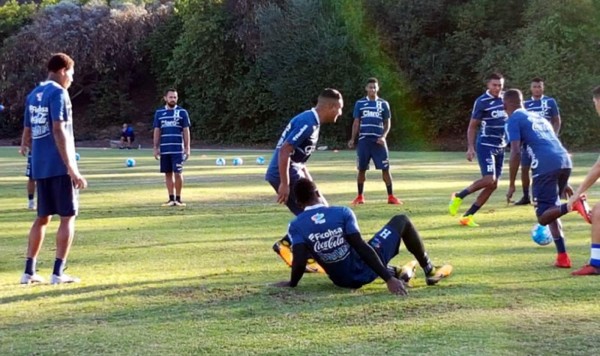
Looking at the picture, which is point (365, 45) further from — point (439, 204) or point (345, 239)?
point (345, 239)

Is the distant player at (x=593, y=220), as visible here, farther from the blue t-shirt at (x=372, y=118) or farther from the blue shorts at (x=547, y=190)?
the blue t-shirt at (x=372, y=118)

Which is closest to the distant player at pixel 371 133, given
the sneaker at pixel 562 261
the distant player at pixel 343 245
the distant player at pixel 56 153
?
the sneaker at pixel 562 261

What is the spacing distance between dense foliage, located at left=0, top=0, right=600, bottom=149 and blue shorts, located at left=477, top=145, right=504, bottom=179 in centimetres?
3227

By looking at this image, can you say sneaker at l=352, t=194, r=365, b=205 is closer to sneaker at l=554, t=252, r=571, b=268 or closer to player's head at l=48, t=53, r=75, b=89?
sneaker at l=554, t=252, r=571, b=268

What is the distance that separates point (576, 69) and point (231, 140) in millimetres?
22253

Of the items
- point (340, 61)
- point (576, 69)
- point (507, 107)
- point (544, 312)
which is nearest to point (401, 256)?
point (507, 107)

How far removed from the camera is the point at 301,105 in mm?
54000

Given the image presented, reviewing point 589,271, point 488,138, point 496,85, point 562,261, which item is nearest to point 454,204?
point 488,138

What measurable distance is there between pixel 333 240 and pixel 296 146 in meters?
1.66

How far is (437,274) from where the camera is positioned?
8.55 metres

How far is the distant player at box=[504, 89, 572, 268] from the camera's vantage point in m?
9.39

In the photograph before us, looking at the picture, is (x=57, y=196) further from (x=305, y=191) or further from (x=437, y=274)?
(x=437, y=274)

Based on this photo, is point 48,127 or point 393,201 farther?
point 393,201

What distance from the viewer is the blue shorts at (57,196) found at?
866cm
